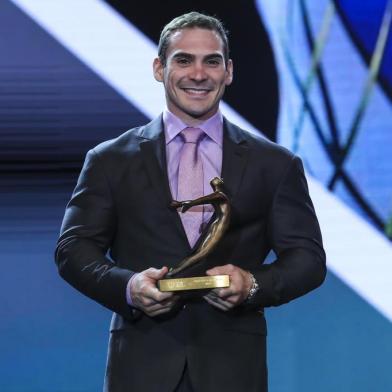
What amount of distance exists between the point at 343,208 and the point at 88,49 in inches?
41.7

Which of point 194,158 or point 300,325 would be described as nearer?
point 194,158

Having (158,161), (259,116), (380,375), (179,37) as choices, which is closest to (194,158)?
(158,161)

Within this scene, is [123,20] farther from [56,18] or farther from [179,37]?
[179,37]

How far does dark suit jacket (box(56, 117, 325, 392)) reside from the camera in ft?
6.33

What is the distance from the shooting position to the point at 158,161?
2018 millimetres

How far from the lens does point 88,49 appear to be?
11.2 feet

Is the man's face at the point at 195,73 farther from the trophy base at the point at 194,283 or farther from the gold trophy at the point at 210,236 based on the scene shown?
the trophy base at the point at 194,283

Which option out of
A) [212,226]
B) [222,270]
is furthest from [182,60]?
[222,270]

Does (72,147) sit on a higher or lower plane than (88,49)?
lower

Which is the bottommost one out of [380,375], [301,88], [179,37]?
[380,375]

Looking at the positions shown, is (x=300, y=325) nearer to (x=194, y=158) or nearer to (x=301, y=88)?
(x=301, y=88)

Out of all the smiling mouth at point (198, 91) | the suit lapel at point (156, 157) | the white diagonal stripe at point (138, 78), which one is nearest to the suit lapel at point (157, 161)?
the suit lapel at point (156, 157)

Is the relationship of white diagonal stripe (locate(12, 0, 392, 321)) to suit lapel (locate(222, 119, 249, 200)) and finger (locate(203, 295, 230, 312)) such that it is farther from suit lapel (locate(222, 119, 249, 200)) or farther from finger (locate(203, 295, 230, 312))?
finger (locate(203, 295, 230, 312))

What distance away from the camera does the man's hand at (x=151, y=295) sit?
5.89 ft
